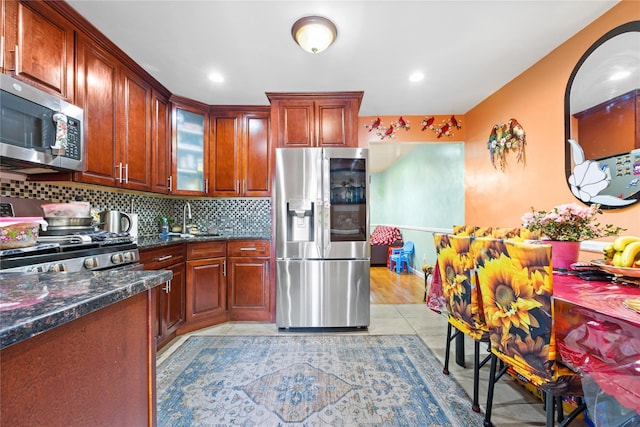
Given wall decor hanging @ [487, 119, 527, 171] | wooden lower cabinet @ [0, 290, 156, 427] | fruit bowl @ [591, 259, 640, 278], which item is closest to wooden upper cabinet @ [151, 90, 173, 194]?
wooden lower cabinet @ [0, 290, 156, 427]

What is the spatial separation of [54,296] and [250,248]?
230 centimetres

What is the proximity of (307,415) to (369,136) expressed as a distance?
10.3 ft

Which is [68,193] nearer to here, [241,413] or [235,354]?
[235,354]

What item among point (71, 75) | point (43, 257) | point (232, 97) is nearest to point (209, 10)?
point (71, 75)

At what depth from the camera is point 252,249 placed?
2.85 meters

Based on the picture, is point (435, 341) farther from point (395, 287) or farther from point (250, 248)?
point (250, 248)

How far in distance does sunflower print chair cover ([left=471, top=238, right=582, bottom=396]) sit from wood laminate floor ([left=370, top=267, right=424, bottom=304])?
238 cm

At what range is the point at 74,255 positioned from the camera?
4.84 ft

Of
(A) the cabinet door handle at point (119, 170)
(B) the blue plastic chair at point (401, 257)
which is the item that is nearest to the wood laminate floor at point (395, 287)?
(B) the blue plastic chair at point (401, 257)

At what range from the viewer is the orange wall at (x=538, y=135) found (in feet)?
5.94

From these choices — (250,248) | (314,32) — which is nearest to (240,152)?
(250,248)

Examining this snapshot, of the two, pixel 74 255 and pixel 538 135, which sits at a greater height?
pixel 538 135

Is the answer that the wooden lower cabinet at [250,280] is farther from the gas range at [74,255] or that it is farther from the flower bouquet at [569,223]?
the flower bouquet at [569,223]

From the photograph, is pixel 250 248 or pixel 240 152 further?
pixel 240 152
